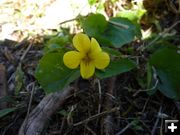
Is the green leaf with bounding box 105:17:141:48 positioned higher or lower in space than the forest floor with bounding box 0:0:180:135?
higher

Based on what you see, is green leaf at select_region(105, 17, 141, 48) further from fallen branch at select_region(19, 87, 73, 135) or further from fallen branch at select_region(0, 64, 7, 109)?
fallen branch at select_region(0, 64, 7, 109)

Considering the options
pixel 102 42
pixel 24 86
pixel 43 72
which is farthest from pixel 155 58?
pixel 24 86

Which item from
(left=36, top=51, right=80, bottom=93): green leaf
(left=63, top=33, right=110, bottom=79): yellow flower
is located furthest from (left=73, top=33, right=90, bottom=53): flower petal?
(left=36, top=51, right=80, bottom=93): green leaf

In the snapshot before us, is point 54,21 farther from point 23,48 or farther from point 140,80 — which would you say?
point 140,80

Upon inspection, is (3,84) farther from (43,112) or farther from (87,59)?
(87,59)

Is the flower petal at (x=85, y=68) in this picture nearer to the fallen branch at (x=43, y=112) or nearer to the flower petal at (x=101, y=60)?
the flower petal at (x=101, y=60)

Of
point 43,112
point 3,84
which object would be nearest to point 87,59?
point 43,112

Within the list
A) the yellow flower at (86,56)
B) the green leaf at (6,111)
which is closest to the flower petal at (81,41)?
the yellow flower at (86,56)
